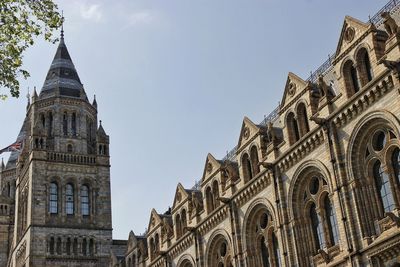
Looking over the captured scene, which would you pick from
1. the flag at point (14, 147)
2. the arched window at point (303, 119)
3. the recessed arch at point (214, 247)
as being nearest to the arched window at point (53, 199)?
the flag at point (14, 147)

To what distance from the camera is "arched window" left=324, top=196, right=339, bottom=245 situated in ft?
131

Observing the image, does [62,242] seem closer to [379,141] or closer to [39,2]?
[379,141]

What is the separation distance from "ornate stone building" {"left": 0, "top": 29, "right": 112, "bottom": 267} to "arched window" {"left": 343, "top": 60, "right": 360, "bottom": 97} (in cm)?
5198

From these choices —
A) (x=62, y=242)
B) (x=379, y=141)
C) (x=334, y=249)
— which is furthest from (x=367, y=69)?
(x=62, y=242)

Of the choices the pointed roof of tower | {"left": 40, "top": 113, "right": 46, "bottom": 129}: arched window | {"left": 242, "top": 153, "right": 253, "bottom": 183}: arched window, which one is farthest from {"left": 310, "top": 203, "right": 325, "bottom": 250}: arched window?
the pointed roof of tower

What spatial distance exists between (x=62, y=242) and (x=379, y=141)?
176 ft

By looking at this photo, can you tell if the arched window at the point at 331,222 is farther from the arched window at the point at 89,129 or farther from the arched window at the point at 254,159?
the arched window at the point at 89,129

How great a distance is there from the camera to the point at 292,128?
4456 cm

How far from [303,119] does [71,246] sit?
4744 cm

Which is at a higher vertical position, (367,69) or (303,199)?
(367,69)

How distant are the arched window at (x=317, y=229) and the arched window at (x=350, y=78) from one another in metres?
7.92

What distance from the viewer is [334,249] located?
38.8m

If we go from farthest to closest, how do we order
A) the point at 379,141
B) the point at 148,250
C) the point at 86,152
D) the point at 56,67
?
the point at 56,67 < the point at 86,152 < the point at 148,250 < the point at 379,141

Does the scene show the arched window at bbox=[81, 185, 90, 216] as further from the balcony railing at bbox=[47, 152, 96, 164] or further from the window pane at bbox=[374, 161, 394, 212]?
the window pane at bbox=[374, 161, 394, 212]
